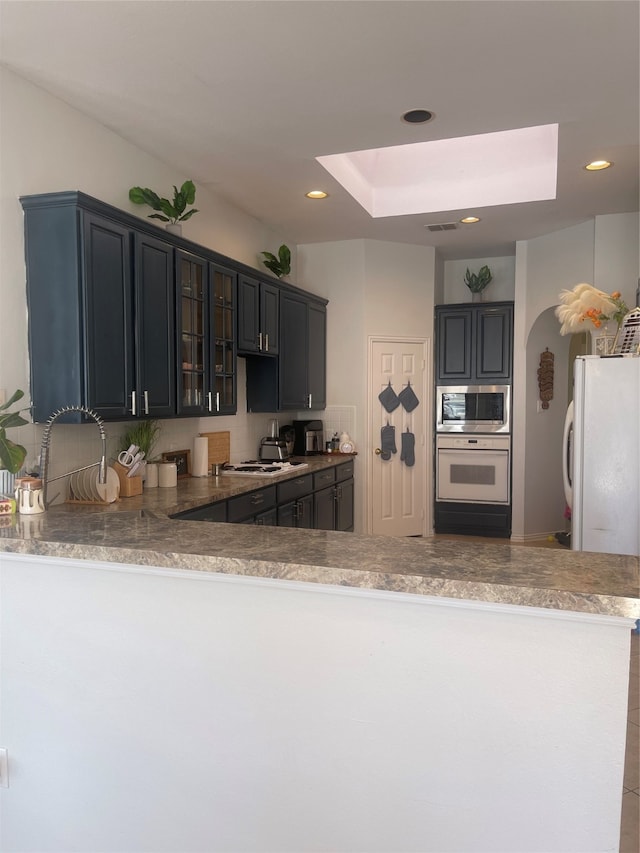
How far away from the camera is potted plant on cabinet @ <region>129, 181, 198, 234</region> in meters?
3.34

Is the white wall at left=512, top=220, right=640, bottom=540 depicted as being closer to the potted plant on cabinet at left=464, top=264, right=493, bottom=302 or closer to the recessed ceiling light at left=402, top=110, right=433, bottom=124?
the potted plant on cabinet at left=464, top=264, right=493, bottom=302

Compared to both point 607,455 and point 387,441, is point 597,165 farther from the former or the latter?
point 387,441

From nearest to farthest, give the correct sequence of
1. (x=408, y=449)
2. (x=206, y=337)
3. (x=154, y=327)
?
(x=154, y=327)
(x=206, y=337)
(x=408, y=449)

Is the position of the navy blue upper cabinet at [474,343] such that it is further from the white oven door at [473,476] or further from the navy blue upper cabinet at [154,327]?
the navy blue upper cabinet at [154,327]

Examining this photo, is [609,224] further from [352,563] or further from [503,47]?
[352,563]

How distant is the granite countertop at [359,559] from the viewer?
51.8 inches

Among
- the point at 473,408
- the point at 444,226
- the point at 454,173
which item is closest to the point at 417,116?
the point at 454,173

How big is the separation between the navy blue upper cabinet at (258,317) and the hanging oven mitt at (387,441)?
162 centimetres

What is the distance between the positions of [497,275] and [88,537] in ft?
18.6

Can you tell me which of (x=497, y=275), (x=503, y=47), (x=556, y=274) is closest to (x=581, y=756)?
Answer: (x=503, y=47)

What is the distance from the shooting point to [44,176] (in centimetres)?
284

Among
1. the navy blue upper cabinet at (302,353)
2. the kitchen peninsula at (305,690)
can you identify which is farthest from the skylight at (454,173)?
the kitchen peninsula at (305,690)

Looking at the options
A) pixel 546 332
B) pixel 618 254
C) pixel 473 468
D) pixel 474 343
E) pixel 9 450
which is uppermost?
pixel 618 254

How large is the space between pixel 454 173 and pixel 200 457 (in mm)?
2873
